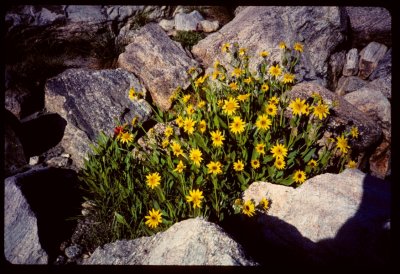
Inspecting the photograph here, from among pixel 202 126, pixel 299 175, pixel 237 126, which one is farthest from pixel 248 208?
pixel 202 126

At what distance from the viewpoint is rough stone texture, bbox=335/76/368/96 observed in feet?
15.9

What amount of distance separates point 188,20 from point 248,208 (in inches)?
183

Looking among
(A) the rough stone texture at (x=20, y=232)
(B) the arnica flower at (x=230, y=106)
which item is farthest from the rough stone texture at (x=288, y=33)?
(A) the rough stone texture at (x=20, y=232)

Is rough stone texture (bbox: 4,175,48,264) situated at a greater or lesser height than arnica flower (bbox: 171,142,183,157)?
lesser

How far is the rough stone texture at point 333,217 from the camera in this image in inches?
88.8

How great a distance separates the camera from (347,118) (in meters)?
3.53

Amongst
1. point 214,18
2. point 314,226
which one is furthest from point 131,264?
point 214,18

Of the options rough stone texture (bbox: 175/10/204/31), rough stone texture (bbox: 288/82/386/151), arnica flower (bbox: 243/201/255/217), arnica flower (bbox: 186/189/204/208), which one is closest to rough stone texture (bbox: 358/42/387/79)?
rough stone texture (bbox: 288/82/386/151)

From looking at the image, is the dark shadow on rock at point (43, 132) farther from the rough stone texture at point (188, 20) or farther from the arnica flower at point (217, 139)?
the rough stone texture at point (188, 20)

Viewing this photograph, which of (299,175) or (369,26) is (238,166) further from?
(369,26)

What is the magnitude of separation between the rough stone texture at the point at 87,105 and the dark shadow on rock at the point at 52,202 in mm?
379

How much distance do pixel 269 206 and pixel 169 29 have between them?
466 cm

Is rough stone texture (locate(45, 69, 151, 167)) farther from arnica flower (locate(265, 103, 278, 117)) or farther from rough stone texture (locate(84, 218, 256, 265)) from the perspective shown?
arnica flower (locate(265, 103, 278, 117))

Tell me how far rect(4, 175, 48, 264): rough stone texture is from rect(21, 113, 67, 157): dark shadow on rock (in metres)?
1.12
